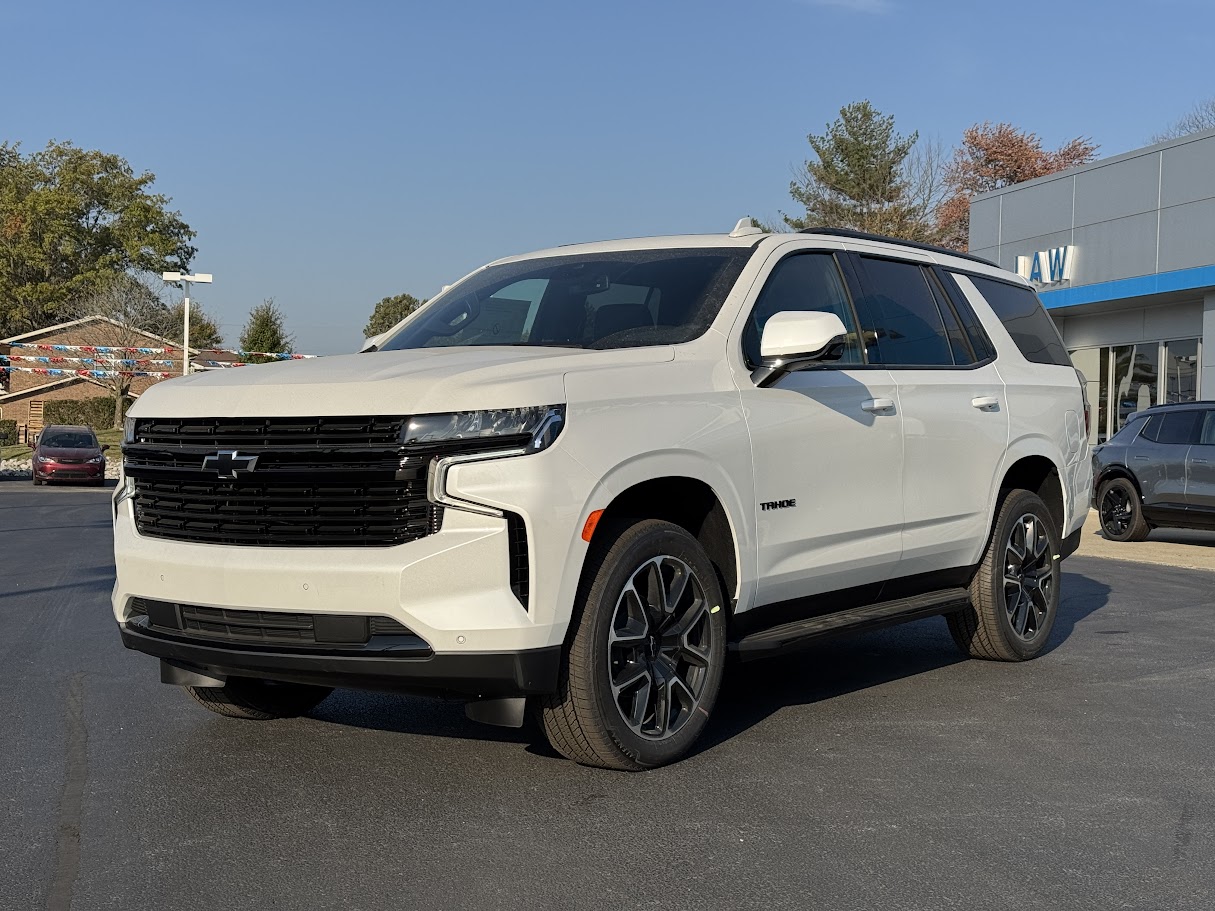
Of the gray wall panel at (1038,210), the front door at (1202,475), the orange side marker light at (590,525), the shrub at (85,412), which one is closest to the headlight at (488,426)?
the orange side marker light at (590,525)

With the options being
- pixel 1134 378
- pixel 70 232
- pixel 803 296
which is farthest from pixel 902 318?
pixel 70 232

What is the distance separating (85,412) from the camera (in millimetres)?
67125

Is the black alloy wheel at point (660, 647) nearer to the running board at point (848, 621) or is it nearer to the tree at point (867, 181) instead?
the running board at point (848, 621)

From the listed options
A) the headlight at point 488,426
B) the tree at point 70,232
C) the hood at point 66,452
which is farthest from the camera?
the tree at point 70,232

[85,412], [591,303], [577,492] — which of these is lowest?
[85,412]

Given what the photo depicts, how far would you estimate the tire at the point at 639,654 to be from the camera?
452 cm

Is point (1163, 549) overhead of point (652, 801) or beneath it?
Result: beneath

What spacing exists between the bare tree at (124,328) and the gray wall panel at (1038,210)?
4332cm

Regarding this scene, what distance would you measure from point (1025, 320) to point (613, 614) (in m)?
4.08

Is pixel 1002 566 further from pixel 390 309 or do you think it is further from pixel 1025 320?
pixel 390 309

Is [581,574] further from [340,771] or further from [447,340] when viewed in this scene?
[447,340]

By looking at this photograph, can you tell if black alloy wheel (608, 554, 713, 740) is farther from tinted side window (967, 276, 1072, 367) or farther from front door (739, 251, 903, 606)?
tinted side window (967, 276, 1072, 367)

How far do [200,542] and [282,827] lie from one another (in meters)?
1.07

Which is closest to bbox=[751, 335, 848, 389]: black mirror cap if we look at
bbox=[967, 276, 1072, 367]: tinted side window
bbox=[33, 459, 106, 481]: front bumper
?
bbox=[967, 276, 1072, 367]: tinted side window
